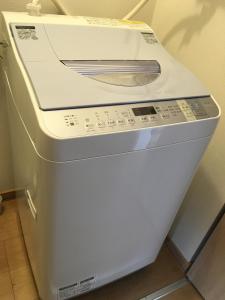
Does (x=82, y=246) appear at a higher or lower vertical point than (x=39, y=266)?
higher

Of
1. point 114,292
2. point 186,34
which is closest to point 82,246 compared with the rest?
point 114,292

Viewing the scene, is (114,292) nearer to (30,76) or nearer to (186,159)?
(186,159)

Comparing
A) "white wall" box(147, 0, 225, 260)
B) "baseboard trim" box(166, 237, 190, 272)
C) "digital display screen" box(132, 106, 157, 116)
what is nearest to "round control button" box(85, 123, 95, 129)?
"digital display screen" box(132, 106, 157, 116)

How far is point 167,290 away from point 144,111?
935 mm

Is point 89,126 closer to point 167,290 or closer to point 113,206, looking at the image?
point 113,206

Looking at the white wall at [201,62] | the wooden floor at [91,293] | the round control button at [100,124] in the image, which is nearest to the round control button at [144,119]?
the round control button at [100,124]

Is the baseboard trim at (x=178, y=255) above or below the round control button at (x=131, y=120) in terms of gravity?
below

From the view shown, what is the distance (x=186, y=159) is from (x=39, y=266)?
61 cm

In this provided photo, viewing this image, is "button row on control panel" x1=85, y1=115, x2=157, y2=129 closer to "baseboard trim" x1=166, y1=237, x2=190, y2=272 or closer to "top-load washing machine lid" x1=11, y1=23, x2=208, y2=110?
"top-load washing machine lid" x1=11, y1=23, x2=208, y2=110

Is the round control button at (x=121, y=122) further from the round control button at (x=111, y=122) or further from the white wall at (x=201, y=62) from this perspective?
the white wall at (x=201, y=62)

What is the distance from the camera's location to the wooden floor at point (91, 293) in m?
1.15

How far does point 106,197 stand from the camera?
747 millimetres

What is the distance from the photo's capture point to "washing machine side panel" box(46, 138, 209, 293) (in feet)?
2.21

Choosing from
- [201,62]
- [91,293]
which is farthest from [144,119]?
[91,293]
